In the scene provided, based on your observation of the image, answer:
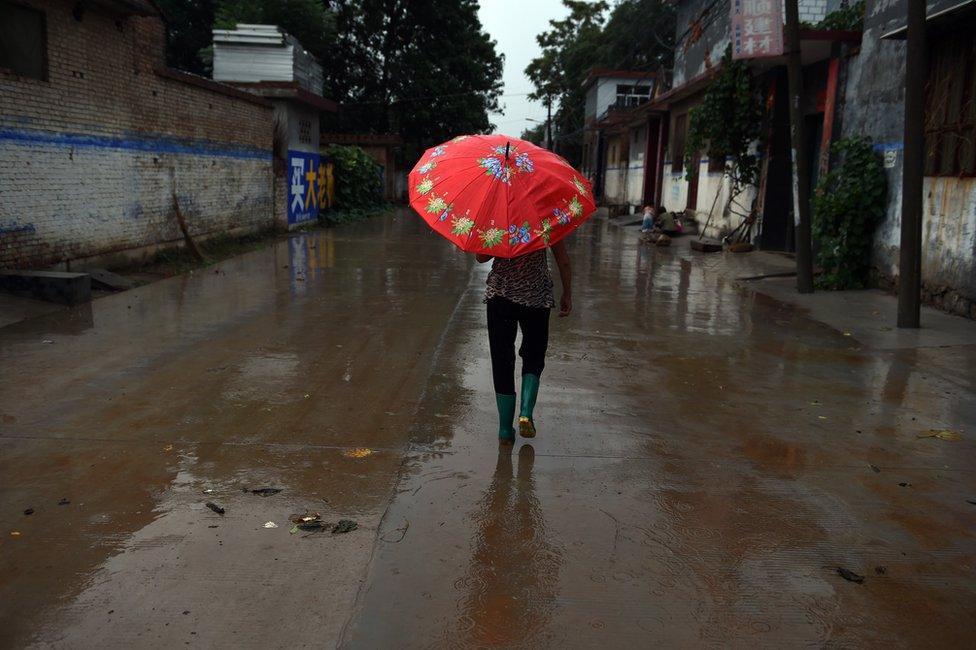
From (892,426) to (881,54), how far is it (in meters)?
7.84

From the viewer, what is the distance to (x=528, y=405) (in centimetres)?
485

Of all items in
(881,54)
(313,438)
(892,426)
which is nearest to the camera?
(313,438)

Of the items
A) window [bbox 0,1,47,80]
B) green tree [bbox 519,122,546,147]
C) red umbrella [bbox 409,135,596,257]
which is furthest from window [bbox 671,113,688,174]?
green tree [bbox 519,122,546,147]

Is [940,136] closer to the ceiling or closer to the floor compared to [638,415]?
closer to the ceiling

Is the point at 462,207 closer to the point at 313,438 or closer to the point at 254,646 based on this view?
the point at 313,438

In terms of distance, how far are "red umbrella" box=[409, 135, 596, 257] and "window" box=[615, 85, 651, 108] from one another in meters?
36.1

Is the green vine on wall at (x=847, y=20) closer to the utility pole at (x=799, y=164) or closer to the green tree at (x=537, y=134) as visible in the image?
the utility pole at (x=799, y=164)

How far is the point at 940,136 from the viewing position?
375 inches

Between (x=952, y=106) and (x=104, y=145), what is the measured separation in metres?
11.0

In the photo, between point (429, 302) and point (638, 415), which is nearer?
point (638, 415)

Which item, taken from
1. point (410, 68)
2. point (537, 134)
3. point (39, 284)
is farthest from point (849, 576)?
point (537, 134)

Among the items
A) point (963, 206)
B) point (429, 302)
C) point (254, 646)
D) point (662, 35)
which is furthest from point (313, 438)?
point (662, 35)

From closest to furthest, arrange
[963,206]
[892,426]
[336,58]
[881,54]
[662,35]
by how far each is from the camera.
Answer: [892,426]
[963,206]
[881,54]
[336,58]
[662,35]

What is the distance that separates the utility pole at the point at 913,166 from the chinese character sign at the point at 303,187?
1541cm
